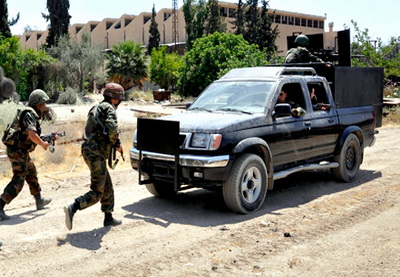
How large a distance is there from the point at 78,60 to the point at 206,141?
3288 cm

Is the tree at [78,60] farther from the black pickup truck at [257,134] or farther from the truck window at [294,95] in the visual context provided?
the truck window at [294,95]

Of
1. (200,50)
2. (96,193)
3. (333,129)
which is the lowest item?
(96,193)

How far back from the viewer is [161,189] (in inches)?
301

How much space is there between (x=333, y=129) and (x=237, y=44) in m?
23.8

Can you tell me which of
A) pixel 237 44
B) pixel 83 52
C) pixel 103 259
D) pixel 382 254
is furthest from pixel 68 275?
pixel 83 52

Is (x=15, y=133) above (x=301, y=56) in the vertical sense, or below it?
below

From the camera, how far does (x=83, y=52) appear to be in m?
37.6

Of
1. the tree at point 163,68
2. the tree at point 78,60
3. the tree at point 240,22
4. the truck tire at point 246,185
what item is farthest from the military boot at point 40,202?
the tree at point 240,22

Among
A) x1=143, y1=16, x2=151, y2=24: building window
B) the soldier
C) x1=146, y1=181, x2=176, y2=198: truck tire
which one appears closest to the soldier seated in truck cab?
x1=146, y1=181, x2=176, y2=198: truck tire

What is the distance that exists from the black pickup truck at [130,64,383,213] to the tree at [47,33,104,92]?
29.3 metres

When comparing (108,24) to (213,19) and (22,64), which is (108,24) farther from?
(22,64)

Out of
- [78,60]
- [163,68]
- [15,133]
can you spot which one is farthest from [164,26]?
[15,133]

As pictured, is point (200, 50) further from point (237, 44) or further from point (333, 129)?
point (333, 129)

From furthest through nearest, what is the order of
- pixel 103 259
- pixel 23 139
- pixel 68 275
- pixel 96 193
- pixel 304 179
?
pixel 304 179, pixel 23 139, pixel 96 193, pixel 103 259, pixel 68 275
